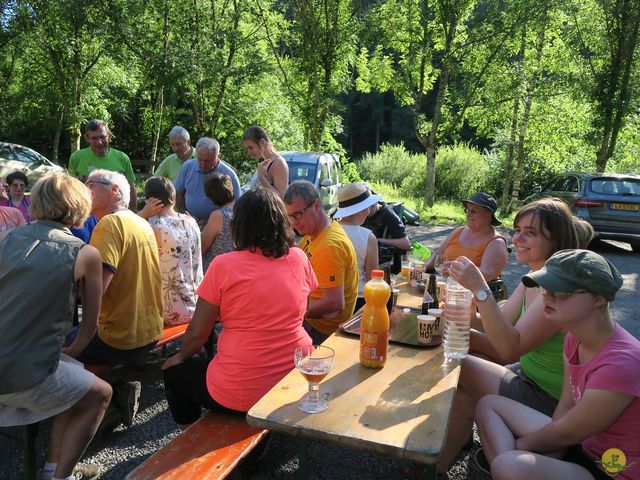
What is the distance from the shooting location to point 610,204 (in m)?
9.66

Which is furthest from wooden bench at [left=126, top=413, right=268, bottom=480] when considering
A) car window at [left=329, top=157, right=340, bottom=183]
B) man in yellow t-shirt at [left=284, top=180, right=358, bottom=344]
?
car window at [left=329, top=157, right=340, bottom=183]

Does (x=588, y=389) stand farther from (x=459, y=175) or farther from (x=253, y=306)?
(x=459, y=175)

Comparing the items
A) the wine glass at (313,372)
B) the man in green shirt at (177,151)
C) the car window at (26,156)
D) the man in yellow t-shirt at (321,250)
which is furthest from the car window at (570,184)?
the car window at (26,156)

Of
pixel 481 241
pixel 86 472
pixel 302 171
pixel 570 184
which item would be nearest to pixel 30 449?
pixel 86 472

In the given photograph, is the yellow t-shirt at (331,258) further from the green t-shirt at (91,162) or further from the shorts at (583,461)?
the green t-shirt at (91,162)

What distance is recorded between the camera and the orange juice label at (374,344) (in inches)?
81.7

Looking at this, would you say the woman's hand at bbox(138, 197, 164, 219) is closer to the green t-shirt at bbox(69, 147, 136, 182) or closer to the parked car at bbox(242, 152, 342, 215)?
the green t-shirt at bbox(69, 147, 136, 182)

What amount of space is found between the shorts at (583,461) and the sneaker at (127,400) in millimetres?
2393

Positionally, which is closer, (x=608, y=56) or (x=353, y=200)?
(x=353, y=200)

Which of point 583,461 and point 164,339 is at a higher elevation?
point 583,461

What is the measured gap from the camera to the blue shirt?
478 centimetres

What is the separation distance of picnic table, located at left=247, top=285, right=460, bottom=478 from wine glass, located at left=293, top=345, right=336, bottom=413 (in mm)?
31

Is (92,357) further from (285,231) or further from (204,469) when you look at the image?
(285,231)

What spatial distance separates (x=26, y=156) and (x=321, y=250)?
46.6ft
